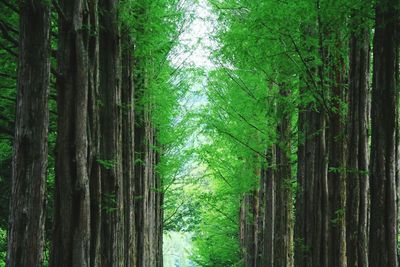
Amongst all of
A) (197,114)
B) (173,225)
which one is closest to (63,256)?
(197,114)

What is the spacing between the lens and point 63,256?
676 cm

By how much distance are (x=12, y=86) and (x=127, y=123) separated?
2507mm

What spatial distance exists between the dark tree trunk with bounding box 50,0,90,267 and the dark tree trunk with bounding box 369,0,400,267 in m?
3.46

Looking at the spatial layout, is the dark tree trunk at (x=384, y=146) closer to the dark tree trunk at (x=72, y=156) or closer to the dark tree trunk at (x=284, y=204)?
the dark tree trunk at (x=72, y=156)

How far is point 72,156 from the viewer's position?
675 cm

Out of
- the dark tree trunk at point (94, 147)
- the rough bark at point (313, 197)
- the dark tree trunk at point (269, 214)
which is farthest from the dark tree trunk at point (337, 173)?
the dark tree trunk at point (269, 214)

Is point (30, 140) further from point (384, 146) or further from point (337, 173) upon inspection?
point (337, 173)

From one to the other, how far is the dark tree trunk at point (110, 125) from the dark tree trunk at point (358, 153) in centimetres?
382

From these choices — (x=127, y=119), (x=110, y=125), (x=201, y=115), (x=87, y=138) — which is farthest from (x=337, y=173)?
(x=201, y=115)

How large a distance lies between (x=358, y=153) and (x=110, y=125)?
4.09 metres

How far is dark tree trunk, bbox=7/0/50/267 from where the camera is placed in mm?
5344

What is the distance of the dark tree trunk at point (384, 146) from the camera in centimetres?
537

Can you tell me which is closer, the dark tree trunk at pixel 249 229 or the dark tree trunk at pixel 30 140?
the dark tree trunk at pixel 30 140

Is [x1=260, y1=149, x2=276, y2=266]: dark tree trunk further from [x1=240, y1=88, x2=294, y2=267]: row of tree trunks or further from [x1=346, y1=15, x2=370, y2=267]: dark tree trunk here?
[x1=346, y1=15, x2=370, y2=267]: dark tree trunk
